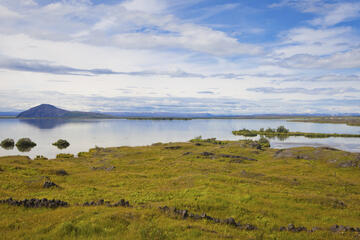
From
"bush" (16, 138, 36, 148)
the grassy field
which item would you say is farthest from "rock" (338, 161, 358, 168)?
"bush" (16, 138, 36, 148)

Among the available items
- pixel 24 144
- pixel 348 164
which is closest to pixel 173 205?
pixel 348 164

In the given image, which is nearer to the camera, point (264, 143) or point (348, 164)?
point (348, 164)

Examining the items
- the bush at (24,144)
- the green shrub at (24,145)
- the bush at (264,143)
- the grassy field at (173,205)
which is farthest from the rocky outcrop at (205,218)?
the bush at (24,144)

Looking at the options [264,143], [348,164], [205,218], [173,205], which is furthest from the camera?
[264,143]

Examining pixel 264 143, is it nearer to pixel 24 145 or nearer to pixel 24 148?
pixel 24 148

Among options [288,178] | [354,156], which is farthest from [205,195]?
[354,156]

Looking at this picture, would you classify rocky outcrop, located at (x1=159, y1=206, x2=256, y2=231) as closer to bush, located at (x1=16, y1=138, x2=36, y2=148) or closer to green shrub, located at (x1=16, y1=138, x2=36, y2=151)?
green shrub, located at (x1=16, y1=138, x2=36, y2=151)

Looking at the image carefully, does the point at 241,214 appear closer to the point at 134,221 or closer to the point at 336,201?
the point at 134,221

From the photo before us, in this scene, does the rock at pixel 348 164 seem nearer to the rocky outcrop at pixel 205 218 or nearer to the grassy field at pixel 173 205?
the grassy field at pixel 173 205

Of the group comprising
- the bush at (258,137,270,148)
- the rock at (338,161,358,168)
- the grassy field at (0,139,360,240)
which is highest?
the grassy field at (0,139,360,240)

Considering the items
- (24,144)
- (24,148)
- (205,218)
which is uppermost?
(205,218)

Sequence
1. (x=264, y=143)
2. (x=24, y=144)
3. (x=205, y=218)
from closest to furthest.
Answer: (x=205, y=218) < (x=24, y=144) < (x=264, y=143)

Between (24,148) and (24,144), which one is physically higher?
(24,144)

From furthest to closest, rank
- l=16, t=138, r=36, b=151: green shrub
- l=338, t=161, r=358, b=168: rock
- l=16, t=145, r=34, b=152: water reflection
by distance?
l=16, t=138, r=36, b=151: green shrub < l=16, t=145, r=34, b=152: water reflection < l=338, t=161, r=358, b=168: rock
